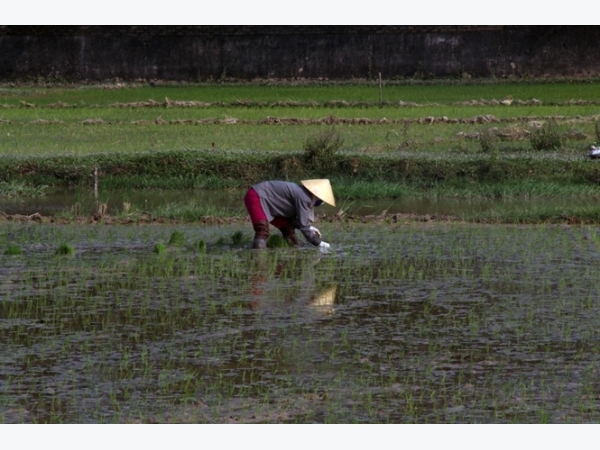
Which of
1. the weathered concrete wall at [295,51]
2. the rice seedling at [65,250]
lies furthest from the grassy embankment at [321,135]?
the rice seedling at [65,250]

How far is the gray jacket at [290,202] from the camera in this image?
341 inches

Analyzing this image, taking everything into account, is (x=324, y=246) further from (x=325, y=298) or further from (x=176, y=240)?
(x=325, y=298)

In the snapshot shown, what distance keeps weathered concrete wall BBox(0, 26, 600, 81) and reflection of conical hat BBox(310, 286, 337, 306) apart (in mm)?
17643

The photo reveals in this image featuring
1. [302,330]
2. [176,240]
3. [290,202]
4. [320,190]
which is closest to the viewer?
Answer: [302,330]

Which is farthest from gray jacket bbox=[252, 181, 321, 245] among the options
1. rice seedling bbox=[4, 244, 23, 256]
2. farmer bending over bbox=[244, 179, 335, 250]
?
rice seedling bbox=[4, 244, 23, 256]

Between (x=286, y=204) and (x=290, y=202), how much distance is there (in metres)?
0.04

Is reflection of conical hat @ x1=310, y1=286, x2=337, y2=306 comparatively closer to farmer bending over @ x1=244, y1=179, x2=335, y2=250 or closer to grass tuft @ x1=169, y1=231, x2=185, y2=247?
farmer bending over @ x1=244, y1=179, x2=335, y2=250

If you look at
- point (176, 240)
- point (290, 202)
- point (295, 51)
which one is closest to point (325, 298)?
point (290, 202)

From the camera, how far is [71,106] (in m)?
21.1

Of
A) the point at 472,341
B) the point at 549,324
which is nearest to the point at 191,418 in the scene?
the point at 472,341

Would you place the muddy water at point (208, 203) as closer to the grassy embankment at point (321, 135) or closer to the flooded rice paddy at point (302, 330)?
the grassy embankment at point (321, 135)

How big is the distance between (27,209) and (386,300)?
5.72 m

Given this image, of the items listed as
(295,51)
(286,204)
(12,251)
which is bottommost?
(12,251)

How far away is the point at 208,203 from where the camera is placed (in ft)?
40.5
